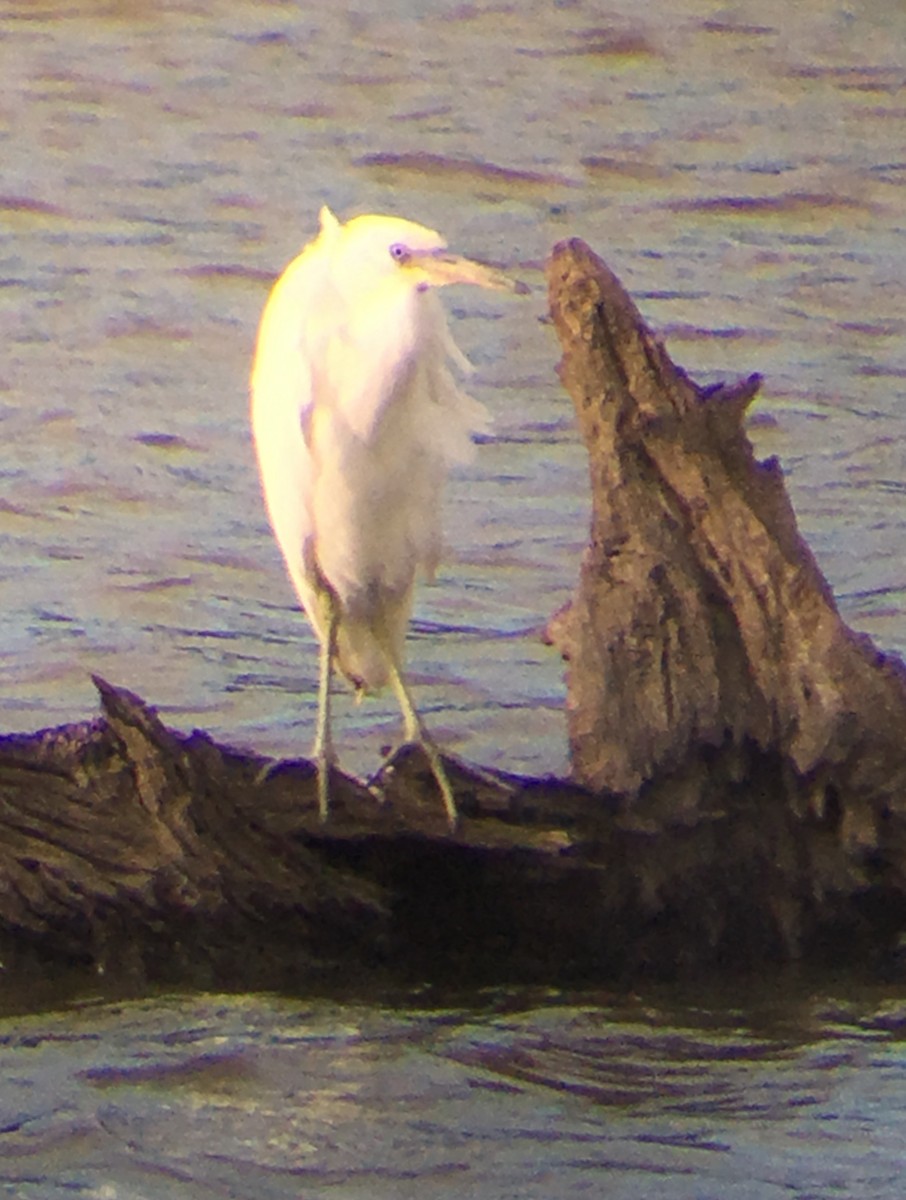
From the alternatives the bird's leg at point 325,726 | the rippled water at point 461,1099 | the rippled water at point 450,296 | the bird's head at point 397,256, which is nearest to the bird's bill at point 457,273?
the bird's head at point 397,256

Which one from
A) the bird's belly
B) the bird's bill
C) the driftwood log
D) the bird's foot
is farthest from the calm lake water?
the bird's bill

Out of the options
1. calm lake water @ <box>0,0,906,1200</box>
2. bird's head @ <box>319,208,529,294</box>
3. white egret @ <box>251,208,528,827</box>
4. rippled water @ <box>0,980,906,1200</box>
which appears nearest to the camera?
rippled water @ <box>0,980,906,1200</box>

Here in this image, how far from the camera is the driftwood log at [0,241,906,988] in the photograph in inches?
175

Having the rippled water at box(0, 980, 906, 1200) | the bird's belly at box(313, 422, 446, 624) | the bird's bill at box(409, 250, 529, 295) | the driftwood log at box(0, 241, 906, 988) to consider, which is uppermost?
the bird's bill at box(409, 250, 529, 295)

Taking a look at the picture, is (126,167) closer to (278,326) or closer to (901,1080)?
(278,326)

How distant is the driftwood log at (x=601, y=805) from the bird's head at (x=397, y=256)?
0.20m

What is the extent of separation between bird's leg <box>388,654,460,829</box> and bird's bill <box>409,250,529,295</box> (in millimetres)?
845

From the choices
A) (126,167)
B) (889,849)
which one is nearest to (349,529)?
(889,849)

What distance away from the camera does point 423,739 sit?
4.79m

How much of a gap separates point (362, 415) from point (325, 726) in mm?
602

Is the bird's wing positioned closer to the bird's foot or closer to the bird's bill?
the bird's bill

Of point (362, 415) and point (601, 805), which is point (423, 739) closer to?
point (601, 805)

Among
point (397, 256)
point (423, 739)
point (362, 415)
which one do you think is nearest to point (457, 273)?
point (397, 256)

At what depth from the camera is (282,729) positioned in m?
6.91
